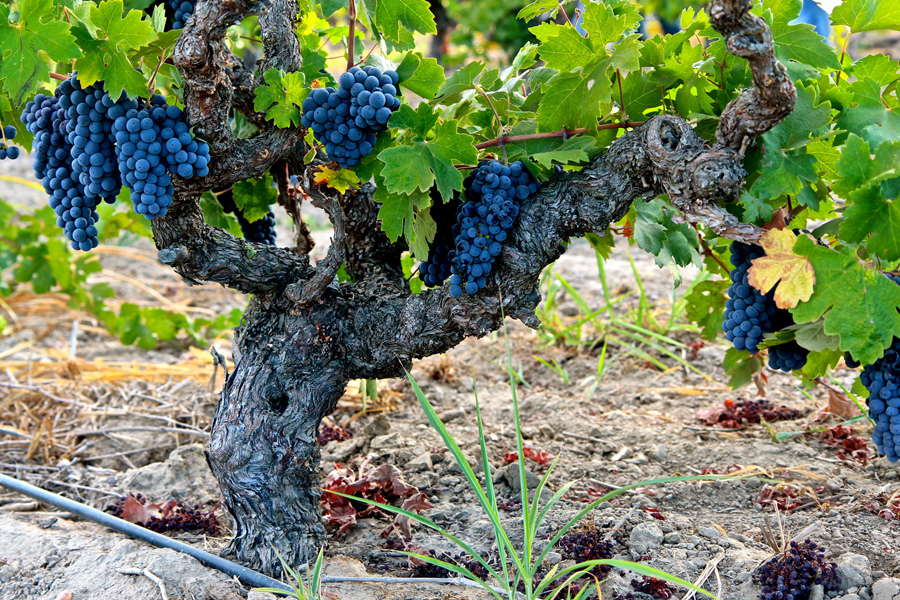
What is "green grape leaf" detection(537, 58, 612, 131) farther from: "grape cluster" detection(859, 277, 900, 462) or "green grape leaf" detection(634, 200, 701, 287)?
"grape cluster" detection(859, 277, 900, 462)

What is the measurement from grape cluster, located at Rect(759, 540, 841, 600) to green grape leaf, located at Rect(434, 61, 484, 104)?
139cm

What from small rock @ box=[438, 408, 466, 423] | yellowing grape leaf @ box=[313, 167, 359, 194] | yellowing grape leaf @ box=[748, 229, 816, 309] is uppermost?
yellowing grape leaf @ box=[313, 167, 359, 194]

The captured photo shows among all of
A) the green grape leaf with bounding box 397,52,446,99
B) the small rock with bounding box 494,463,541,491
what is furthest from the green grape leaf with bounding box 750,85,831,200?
the small rock with bounding box 494,463,541,491

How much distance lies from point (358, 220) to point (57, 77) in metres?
0.85

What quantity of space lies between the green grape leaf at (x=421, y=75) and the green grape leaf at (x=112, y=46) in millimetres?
583

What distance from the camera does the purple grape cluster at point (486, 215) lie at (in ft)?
6.06

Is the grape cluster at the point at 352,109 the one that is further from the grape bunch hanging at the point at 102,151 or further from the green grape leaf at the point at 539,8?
the green grape leaf at the point at 539,8

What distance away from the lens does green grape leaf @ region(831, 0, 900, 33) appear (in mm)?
1750

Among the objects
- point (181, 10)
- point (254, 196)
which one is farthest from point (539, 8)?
point (254, 196)

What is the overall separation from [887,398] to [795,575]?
48 cm

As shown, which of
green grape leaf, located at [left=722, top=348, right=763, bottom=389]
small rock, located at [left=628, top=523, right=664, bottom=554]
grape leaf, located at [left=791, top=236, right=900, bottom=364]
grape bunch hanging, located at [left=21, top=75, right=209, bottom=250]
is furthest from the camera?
green grape leaf, located at [left=722, top=348, right=763, bottom=389]

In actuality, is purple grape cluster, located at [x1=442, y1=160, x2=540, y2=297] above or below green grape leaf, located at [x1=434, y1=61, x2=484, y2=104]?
below

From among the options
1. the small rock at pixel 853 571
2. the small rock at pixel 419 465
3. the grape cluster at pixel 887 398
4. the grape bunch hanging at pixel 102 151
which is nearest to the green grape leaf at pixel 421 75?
the grape bunch hanging at pixel 102 151

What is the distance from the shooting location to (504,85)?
2.01 meters
